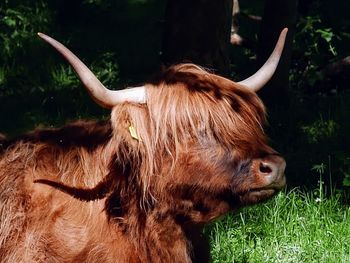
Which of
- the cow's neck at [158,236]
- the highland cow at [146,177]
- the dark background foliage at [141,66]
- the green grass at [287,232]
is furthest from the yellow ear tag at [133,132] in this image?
the dark background foliage at [141,66]

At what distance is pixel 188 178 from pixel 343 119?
146 inches

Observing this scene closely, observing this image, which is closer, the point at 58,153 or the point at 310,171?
the point at 58,153

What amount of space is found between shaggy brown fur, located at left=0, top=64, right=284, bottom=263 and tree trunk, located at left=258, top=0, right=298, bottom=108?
3650 mm

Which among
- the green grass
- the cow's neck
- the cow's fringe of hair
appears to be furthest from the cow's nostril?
the green grass

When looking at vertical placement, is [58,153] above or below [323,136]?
above

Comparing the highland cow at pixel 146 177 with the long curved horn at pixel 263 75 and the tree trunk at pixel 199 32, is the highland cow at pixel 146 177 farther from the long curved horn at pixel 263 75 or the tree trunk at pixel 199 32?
the tree trunk at pixel 199 32

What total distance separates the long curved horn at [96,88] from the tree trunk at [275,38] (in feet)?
12.7

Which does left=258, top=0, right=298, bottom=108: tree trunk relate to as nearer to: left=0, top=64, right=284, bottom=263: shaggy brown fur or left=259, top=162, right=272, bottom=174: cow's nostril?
left=0, top=64, right=284, bottom=263: shaggy brown fur

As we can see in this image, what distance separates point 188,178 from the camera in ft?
14.9

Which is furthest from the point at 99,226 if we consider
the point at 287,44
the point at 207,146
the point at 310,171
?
the point at 287,44

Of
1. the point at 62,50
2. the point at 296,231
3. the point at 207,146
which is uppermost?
the point at 62,50

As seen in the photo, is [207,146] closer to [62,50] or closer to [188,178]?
[188,178]

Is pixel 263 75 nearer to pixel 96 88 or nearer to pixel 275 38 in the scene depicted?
pixel 96 88

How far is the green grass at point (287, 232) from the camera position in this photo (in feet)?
18.9
